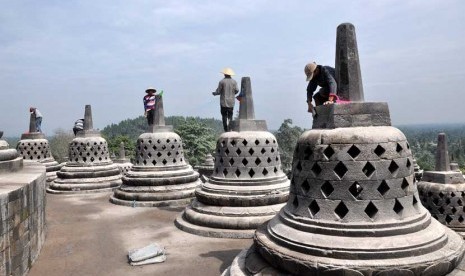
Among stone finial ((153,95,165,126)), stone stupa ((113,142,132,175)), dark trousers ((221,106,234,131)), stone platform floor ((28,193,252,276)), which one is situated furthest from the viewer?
stone stupa ((113,142,132,175))

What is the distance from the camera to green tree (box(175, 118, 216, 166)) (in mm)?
49219

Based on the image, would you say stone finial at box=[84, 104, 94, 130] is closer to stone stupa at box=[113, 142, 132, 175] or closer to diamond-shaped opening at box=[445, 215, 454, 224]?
stone stupa at box=[113, 142, 132, 175]

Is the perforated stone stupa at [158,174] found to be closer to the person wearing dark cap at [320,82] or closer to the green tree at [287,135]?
the person wearing dark cap at [320,82]

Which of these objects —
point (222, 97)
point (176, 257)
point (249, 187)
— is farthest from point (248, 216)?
point (222, 97)

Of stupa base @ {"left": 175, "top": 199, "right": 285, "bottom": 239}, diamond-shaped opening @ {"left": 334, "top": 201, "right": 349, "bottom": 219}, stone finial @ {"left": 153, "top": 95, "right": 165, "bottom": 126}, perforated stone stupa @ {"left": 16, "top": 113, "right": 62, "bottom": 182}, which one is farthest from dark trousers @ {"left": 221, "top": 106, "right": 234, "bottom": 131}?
perforated stone stupa @ {"left": 16, "top": 113, "right": 62, "bottom": 182}

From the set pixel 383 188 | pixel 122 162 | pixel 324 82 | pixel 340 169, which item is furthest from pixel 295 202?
pixel 122 162

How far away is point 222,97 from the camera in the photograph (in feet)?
36.9

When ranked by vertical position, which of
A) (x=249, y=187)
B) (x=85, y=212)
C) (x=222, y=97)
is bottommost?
(x=85, y=212)

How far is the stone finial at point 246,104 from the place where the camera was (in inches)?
401

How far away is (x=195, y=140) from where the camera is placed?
50062 millimetres

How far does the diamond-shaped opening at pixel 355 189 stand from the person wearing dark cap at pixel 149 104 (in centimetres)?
1030

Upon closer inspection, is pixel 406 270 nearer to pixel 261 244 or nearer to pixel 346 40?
pixel 261 244

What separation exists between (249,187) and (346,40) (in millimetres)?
5434

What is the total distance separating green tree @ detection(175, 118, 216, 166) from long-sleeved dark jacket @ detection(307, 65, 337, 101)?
143ft
